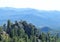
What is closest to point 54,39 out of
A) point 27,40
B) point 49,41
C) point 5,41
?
point 49,41

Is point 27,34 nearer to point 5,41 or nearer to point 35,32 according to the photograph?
point 35,32

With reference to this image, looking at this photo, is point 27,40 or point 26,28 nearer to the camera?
point 27,40

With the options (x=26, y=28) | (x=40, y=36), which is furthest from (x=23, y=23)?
(x=40, y=36)

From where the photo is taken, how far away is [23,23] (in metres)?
129

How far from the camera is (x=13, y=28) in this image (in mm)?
124625

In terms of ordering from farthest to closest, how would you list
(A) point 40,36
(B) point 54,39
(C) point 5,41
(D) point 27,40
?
1. (B) point 54,39
2. (A) point 40,36
3. (D) point 27,40
4. (C) point 5,41

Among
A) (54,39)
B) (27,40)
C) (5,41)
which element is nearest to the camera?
(5,41)

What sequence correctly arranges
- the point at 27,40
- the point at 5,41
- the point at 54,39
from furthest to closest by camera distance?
1. the point at 54,39
2. the point at 27,40
3. the point at 5,41

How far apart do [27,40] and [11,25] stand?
14.6 metres

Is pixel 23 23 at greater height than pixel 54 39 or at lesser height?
greater

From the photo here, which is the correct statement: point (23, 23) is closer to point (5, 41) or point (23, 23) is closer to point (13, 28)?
point (13, 28)

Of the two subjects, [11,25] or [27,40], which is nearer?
[27,40]

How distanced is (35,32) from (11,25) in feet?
43.7

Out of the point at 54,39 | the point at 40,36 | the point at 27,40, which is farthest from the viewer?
the point at 54,39
